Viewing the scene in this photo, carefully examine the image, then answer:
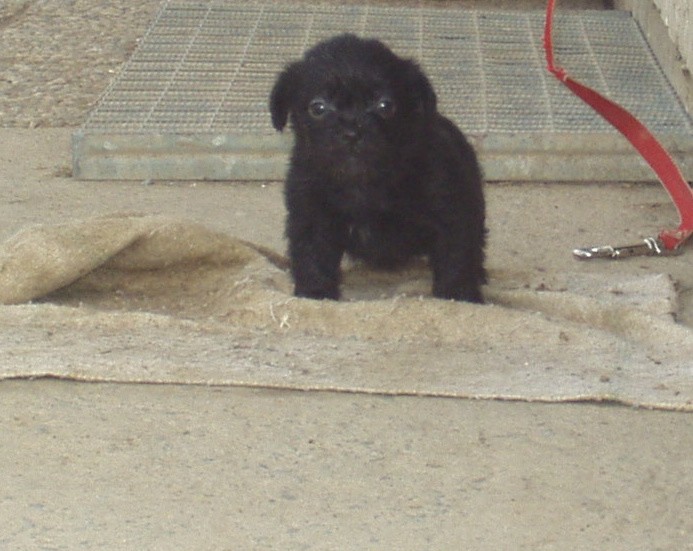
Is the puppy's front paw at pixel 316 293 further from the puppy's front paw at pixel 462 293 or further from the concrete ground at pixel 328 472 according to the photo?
the concrete ground at pixel 328 472

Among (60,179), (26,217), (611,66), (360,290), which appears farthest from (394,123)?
(611,66)

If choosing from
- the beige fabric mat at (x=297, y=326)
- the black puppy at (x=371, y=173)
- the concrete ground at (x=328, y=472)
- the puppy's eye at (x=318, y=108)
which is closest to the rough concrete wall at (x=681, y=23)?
the beige fabric mat at (x=297, y=326)

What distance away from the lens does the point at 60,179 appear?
18.9 ft

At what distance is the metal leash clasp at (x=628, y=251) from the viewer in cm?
487

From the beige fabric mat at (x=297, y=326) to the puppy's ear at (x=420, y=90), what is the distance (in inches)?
21.5

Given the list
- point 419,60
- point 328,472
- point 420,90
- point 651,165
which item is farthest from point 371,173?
point 419,60

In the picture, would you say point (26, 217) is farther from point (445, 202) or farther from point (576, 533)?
point (576, 533)

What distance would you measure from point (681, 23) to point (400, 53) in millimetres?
1256

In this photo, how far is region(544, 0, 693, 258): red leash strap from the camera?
4906 millimetres

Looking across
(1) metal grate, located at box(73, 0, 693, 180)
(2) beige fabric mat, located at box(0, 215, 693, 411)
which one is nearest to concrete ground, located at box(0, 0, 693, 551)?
(2) beige fabric mat, located at box(0, 215, 693, 411)

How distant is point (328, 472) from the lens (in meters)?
3.23

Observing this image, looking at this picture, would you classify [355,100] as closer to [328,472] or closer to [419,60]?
[328,472]

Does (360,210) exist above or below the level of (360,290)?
above

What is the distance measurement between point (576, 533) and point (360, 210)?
4.84ft
